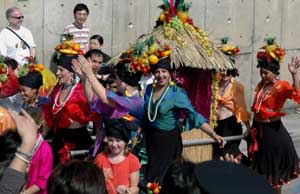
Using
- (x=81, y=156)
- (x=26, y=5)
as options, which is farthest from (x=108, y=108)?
(x=26, y=5)

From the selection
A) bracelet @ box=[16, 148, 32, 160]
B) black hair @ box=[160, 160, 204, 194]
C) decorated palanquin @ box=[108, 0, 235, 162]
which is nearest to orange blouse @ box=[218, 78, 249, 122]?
decorated palanquin @ box=[108, 0, 235, 162]

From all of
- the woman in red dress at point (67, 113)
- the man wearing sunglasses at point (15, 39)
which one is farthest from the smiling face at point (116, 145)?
the man wearing sunglasses at point (15, 39)

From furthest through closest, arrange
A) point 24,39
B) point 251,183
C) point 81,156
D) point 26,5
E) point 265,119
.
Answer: point 26,5
point 24,39
point 265,119
point 81,156
point 251,183

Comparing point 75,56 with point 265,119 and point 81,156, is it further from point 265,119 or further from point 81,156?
point 265,119

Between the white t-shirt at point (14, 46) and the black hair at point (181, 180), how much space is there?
6711 millimetres

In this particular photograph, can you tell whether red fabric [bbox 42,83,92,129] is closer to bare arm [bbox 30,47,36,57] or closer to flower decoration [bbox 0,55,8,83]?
flower decoration [bbox 0,55,8,83]

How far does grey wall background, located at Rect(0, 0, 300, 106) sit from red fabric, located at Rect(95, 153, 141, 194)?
496 centimetres

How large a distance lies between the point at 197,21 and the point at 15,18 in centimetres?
401

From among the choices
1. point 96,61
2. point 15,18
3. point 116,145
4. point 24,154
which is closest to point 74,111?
point 116,145

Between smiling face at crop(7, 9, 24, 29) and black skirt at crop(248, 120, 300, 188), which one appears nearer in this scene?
black skirt at crop(248, 120, 300, 188)

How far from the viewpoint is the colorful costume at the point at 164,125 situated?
682 cm

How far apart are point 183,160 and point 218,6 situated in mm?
10165

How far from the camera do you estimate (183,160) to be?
11.7ft

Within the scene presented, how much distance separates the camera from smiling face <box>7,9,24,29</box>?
1008 centimetres
